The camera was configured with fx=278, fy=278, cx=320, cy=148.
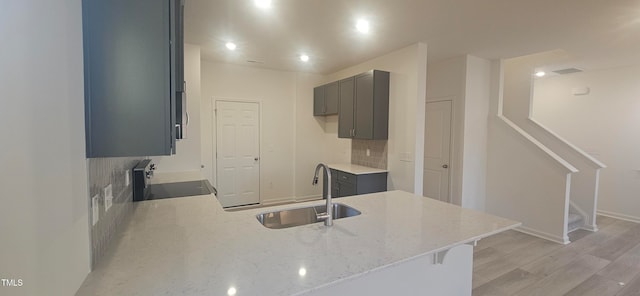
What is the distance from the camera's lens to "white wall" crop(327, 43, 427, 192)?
3539 mm

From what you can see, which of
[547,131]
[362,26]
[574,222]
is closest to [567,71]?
[547,131]

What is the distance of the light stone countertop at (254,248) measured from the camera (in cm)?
98

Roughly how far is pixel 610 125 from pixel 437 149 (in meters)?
3.12

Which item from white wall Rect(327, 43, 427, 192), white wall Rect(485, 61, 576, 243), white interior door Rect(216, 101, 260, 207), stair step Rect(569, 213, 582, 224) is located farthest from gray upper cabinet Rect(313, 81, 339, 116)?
stair step Rect(569, 213, 582, 224)

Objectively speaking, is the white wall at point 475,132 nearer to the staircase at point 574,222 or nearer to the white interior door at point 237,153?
the staircase at point 574,222

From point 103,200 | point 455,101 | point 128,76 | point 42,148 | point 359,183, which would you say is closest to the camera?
point 42,148

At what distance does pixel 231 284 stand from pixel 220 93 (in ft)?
14.0

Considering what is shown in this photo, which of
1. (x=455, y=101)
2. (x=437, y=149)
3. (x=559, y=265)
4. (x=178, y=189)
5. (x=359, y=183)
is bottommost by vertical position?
(x=559, y=265)

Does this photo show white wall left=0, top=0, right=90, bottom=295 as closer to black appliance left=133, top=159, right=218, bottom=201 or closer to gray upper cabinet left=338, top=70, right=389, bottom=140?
black appliance left=133, top=159, right=218, bottom=201

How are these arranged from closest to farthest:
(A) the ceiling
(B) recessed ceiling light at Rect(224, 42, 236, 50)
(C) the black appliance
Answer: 1. (C) the black appliance
2. (A) the ceiling
3. (B) recessed ceiling light at Rect(224, 42, 236, 50)

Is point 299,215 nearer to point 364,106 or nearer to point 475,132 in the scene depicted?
point 364,106

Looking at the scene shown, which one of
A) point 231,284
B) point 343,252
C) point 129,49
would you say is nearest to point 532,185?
point 343,252

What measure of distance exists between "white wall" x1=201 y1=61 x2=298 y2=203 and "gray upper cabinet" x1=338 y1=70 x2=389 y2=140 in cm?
156

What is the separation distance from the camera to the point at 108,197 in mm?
1237
